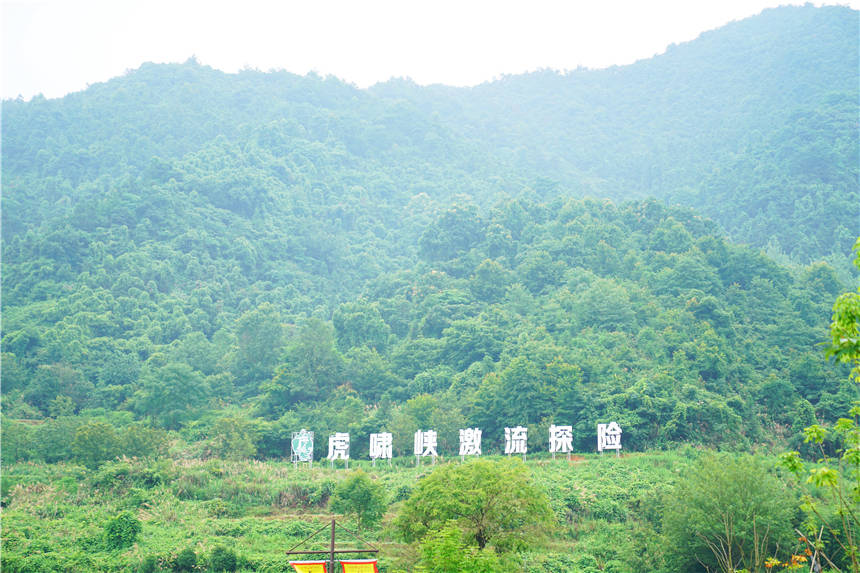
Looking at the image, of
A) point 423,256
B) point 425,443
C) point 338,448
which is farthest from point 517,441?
point 423,256

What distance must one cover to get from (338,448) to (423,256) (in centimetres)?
2794

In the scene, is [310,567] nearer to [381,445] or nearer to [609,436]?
[381,445]

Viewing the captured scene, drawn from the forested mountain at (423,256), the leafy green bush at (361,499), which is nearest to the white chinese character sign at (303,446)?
the forested mountain at (423,256)

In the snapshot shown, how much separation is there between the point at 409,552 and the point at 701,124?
80.1m

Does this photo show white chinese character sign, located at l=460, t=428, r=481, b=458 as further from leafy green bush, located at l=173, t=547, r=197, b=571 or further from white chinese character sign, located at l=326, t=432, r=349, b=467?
leafy green bush, located at l=173, t=547, r=197, b=571

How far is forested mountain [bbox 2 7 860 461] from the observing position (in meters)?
31.7

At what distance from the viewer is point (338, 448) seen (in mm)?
28016

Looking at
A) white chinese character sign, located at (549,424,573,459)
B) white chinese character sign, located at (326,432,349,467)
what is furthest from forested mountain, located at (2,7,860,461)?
white chinese character sign, located at (326,432,349,467)

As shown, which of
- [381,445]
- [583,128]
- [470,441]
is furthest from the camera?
[583,128]

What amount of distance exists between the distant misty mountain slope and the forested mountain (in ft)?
1.20

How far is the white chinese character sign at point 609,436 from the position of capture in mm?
26922

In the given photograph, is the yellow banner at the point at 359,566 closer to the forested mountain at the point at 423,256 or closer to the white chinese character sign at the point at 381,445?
the white chinese character sign at the point at 381,445

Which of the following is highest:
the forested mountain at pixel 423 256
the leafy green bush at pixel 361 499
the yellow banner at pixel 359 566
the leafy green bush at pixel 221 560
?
the forested mountain at pixel 423 256

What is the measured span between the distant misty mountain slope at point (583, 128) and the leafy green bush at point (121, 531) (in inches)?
1842
